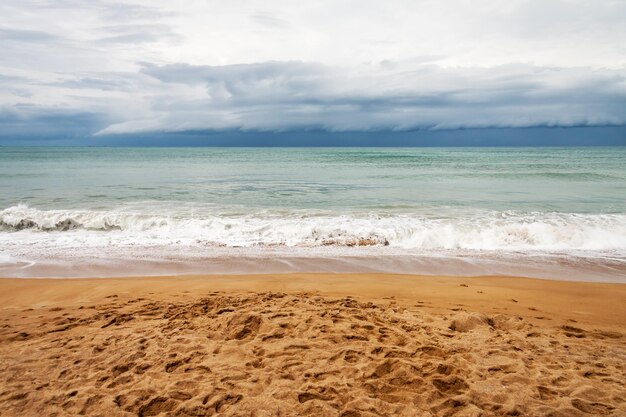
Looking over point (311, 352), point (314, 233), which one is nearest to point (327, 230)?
point (314, 233)

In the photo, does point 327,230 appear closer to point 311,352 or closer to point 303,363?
point 311,352

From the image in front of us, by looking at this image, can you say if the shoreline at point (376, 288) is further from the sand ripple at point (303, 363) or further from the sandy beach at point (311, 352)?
the sand ripple at point (303, 363)

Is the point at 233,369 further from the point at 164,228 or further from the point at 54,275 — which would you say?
the point at 164,228

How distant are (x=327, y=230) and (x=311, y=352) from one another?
25.7ft

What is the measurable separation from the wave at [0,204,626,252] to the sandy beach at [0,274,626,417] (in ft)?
14.0

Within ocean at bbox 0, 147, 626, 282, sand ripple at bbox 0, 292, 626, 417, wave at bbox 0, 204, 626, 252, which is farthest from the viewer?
wave at bbox 0, 204, 626, 252

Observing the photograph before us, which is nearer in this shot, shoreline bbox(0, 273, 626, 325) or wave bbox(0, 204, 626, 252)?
shoreline bbox(0, 273, 626, 325)

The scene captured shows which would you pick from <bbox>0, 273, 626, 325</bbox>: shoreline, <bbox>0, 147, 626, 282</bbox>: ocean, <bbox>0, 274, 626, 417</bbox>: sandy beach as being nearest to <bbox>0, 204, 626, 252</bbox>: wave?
<bbox>0, 147, 626, 282</bbox>: ocean

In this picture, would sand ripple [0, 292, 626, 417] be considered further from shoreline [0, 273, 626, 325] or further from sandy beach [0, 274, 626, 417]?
shoreline [0, 273, 626, 325]

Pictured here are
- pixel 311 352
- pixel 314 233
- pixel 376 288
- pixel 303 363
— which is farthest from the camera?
pixel 314 233

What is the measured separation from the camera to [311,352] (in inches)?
170

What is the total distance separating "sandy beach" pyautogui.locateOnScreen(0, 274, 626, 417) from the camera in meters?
3.51

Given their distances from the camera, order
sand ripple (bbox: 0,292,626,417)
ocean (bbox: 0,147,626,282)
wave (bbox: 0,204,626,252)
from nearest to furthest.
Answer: sand ripple (bbox: 0,292,626,417) < ocean (bbox: 0,147,626,282) < wave (bbox: 0,204,626,252)

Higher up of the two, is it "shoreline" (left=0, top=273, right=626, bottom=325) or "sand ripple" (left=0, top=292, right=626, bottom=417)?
"sand ripple" (left=0, top=292, right=626, bottom=417)
